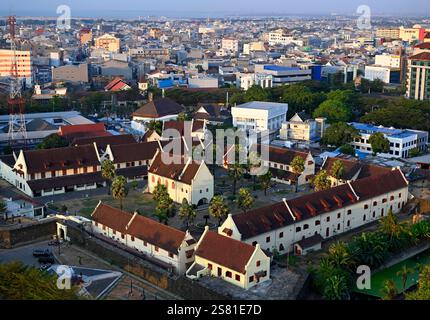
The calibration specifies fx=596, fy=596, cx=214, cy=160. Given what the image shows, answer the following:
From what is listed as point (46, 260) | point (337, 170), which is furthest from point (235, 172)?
point (46, 260)

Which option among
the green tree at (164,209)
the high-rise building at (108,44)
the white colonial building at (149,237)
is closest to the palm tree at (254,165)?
the green tree at (164,209)

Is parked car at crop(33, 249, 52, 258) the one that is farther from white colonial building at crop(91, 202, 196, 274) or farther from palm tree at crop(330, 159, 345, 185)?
palm tree at crop(330, 159, 345, 185)

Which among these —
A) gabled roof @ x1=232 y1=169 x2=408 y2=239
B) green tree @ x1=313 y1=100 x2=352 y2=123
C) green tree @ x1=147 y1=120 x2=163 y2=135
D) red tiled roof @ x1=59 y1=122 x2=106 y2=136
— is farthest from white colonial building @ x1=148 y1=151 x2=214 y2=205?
green tree @ x1=313 y1=100 x2=352 y2=123

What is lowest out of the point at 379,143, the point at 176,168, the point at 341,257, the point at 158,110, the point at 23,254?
the point at 23,254

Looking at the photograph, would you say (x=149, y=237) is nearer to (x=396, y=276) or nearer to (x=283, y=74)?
(x=396, y=276)

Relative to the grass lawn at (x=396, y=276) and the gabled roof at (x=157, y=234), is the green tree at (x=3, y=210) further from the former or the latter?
the grass lawn at (x=396, y=276)

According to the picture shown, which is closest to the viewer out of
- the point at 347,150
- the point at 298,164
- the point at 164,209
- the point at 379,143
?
the point at 164,209
